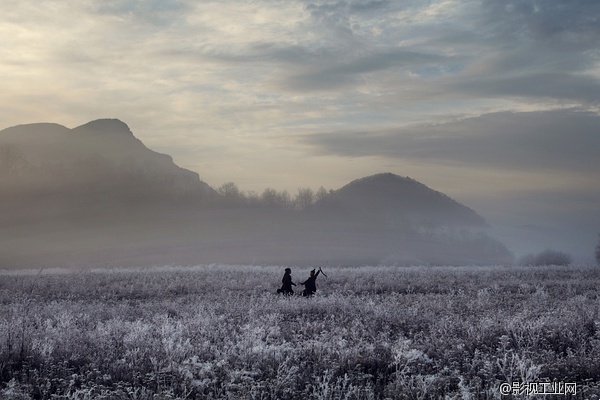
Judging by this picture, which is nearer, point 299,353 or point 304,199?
point 299,353

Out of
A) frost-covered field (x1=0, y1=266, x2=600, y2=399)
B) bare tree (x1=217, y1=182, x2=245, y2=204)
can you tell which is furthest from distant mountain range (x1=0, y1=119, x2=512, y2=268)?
frost-covered field (x1=0, y1=266, x2=600, y2=399)

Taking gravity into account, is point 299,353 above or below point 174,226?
below

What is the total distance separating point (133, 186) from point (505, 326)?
422 feet

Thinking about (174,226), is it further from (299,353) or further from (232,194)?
(299,353)

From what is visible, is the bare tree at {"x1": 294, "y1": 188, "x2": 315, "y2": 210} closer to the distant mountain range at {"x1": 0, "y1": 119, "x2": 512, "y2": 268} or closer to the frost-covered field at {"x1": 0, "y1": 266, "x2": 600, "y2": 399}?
the distant mountain range at {"x1": 0, "y1": 119, "x2": 512, "y2": 268}

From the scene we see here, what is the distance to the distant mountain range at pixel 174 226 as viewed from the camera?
3698 inches

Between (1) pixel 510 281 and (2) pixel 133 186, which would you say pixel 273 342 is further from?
(2) pixel 133 186

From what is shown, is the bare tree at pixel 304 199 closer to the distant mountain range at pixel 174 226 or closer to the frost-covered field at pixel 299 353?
the distant mountain range at pixel 174 226

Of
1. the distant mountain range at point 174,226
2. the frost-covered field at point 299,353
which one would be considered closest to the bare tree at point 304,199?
the distant mountain range at point 174,226

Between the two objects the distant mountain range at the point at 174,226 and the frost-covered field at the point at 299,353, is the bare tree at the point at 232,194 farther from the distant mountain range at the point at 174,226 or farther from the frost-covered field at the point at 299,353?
the frost-covered field at the point at 299,353

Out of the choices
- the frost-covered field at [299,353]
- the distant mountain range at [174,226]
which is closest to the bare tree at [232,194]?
the distant mountain range at [174,226]

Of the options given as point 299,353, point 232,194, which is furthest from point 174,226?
point 299,353

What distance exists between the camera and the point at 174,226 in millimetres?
114062

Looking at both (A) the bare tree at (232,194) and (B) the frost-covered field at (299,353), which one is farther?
(A) the bare tree at (232,194)
